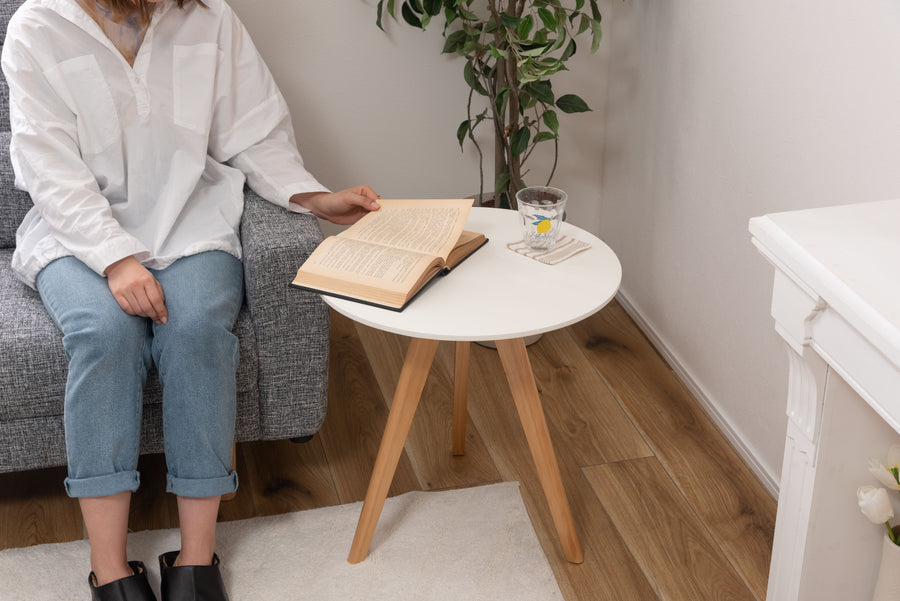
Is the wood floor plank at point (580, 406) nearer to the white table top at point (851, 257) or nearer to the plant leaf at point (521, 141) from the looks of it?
the plant leaf at point (521, 141)

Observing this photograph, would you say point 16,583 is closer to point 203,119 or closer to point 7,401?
point 7,401

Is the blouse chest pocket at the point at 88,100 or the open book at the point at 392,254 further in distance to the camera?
the blouse chest pocket at the point at 88,100

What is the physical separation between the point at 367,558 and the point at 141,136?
87 centimetres

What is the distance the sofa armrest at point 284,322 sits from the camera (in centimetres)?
158

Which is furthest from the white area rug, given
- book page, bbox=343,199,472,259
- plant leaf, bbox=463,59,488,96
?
plant leaf, bbox=463,59,488,96

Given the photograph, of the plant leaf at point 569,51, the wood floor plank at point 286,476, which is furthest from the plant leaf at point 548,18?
the wood floor plank at point 286,476

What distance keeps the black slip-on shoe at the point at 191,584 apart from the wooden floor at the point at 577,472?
9.1 inches

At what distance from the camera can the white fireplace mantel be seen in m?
0.89

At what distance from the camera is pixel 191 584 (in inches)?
58.8

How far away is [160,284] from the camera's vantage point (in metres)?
1.58

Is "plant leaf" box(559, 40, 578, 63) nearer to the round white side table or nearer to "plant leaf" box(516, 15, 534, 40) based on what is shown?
"plant leaf" box(516, 15, 534, 40)

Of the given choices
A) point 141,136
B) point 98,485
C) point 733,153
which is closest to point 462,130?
point 733,153

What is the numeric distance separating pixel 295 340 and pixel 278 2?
3.10 feet

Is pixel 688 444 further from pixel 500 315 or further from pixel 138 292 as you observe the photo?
pixel 138 292
